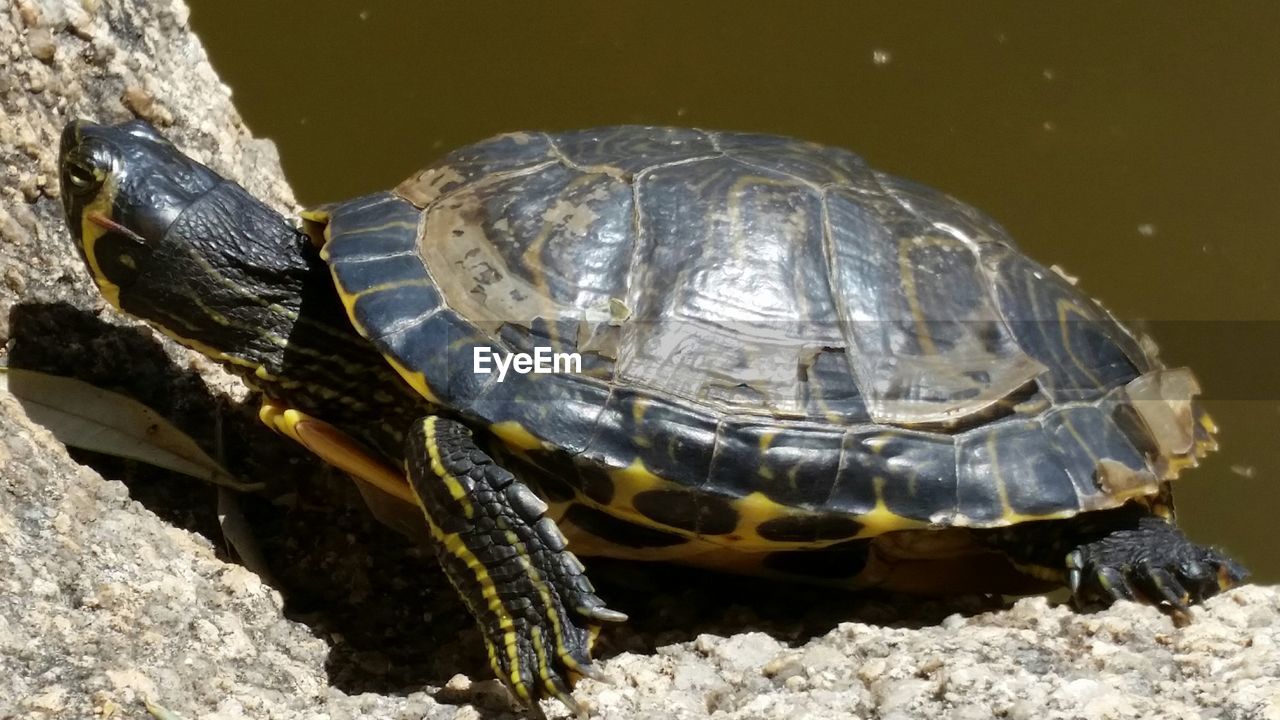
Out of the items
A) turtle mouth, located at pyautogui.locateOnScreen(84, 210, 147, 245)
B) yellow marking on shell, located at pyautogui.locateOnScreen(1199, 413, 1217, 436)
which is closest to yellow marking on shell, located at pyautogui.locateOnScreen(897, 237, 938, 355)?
yellow marking on shell, located at pyautogui.locateOnScreen(1199, 413, 1217, 436)

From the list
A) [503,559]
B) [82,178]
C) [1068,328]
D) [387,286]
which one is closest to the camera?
[503,559]

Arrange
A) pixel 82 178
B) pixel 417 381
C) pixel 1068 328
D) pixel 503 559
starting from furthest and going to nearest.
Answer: pixel 1068 328 < pixel 82 178 < pixel 417 381 < pixel 503 559

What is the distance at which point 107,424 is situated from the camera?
2.36 m

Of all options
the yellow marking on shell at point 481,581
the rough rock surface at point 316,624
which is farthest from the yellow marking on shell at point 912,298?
the yellow marking on shell at point 481,581

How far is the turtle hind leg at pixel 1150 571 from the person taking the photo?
2.11 m

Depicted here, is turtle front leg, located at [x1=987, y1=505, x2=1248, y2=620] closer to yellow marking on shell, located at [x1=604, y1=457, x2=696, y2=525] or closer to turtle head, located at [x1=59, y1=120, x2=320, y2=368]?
yellow marking on shell, located at [x1=604, y1=457, x2=696, y2=525]

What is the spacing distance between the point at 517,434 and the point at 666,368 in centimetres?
34

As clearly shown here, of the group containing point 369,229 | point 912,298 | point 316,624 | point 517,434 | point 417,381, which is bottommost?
point 316,624

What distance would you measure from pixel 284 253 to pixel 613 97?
9.40 feet

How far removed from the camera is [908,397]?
2219 mm

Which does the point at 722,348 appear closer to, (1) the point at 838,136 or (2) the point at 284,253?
(2) the point at 284,253

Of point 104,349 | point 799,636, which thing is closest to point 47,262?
point 104,349

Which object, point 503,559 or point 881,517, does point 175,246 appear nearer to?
point 503,559

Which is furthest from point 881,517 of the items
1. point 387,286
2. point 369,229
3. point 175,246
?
point 175,246
